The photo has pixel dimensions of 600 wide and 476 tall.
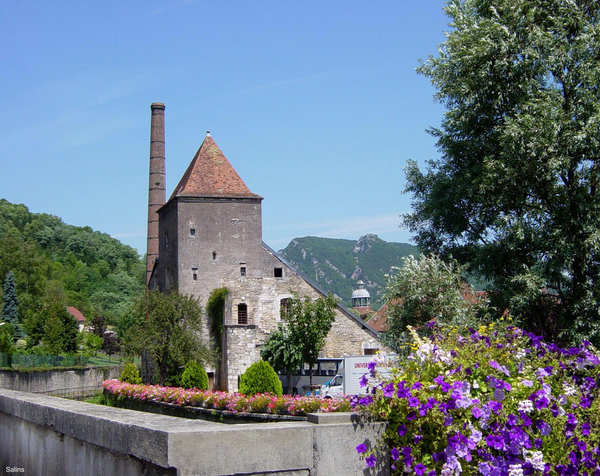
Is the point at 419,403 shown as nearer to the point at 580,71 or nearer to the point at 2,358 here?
the point at 580,71

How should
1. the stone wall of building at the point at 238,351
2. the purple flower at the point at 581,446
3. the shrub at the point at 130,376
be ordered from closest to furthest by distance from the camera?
the purple flower at the point at 581,446, the shrub at the point at 130,376, the stone wall of building at the point at 238,351

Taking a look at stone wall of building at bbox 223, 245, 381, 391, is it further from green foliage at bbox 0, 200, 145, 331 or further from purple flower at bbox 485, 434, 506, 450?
green foliage at bbox 0, 200, 145, 331

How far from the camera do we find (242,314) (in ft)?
140

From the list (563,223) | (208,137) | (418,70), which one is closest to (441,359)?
(563,223)

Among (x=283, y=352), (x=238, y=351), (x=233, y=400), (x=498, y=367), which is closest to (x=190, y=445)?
(x=498, y=367)

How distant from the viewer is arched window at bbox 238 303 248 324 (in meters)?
42.4

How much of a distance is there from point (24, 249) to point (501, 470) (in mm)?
107745

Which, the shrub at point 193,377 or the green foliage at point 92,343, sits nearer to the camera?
the shrub at point 193,377

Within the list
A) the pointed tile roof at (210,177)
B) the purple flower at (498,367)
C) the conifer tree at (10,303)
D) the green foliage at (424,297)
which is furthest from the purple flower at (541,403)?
the conifer tree at (10,303)

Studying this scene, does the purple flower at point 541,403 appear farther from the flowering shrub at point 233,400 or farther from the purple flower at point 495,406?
the flowering shrub at point 233,400

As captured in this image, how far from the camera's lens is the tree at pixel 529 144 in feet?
45.2

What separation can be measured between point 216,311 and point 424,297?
2883 centimetres

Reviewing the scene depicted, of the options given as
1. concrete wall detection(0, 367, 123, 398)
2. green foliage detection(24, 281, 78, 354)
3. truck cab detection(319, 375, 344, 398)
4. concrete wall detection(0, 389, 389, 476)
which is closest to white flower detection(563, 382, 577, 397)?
concrete wall detection(0, 389, 389, 476)

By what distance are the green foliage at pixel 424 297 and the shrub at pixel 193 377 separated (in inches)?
885
